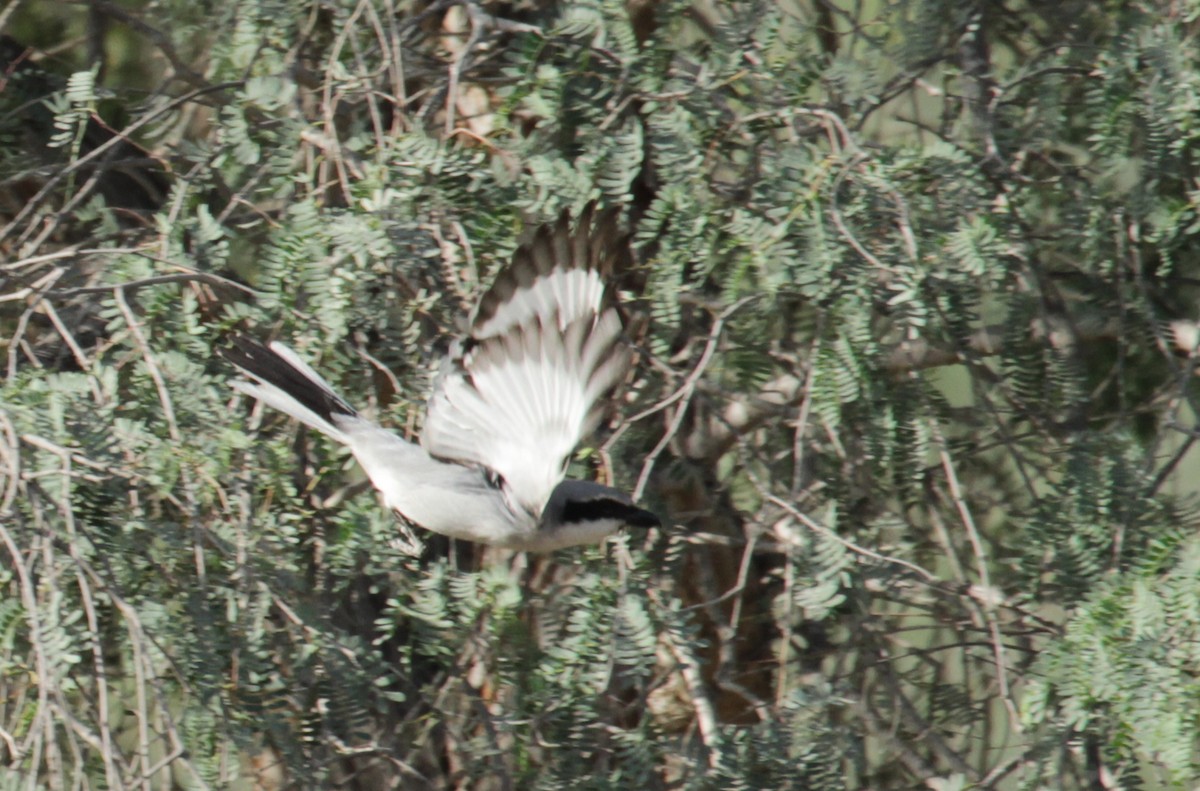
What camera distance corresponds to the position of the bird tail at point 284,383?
253cm

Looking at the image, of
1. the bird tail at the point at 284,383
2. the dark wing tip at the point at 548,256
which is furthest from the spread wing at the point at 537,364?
the bird tail at the point at 284,383

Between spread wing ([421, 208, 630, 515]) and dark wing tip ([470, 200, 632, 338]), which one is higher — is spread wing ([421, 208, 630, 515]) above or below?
below

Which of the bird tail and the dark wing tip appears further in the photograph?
the bird tail

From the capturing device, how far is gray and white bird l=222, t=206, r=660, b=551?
2.44m

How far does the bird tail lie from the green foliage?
4 centimetres

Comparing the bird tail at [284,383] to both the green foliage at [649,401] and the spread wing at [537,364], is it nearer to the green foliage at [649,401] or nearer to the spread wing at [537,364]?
the green foliage at [649,401]

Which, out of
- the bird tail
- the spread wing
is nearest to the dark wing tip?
the spread wing

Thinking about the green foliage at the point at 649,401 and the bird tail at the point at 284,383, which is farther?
the bird tail at the point at 284,383

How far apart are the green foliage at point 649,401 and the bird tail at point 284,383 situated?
40 millimetres

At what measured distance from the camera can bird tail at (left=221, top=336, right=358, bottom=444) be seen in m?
2.53

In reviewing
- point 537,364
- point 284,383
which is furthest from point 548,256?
point 284,383

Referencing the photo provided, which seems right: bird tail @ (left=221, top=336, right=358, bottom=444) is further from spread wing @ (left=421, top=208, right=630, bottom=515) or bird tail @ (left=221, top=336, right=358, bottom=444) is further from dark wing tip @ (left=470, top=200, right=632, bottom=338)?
dark wing tip @ (left=470, top=200, right=632, bottom=338)

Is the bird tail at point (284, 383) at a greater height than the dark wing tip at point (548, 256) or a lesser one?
lesser

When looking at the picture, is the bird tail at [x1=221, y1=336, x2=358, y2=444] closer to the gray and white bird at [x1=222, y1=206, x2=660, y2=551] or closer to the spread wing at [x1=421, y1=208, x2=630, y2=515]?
the gray and white bird at [x1=222, y1=206, x2=660, y2=551]
